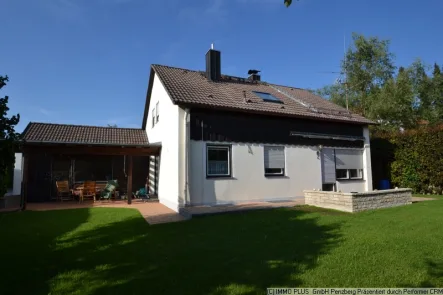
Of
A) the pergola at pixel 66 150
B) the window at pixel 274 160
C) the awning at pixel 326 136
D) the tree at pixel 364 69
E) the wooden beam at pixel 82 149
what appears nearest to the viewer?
the pergola at pixel 66 150

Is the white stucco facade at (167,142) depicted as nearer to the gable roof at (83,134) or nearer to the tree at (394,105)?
the gable roof at (83,134)

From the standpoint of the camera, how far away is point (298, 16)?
481 inches

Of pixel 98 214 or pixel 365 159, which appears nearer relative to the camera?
pixel 98 214

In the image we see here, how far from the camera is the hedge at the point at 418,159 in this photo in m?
13.7

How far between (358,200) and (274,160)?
405 centimetres

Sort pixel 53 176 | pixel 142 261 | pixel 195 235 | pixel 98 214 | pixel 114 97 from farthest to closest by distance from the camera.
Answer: pixel 114 97
pixel 53 176
pixel 98 214
pixel 195 235
pixel 142 261

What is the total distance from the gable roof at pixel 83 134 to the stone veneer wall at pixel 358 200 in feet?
26.0

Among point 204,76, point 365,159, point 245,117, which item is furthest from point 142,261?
point 365,159

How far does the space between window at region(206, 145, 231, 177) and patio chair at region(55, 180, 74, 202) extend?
8028 mm

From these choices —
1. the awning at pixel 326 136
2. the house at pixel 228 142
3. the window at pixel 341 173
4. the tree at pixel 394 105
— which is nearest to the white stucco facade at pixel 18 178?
the house at pixel 228 142

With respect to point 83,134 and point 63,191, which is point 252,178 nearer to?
point 63,191

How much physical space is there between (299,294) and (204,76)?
43.5 feet

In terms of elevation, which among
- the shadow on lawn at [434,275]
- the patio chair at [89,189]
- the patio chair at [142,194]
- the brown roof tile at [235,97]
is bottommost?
the shadow on lawn at [434,275]

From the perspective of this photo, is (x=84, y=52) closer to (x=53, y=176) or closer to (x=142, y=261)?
(x=53, y=176)
